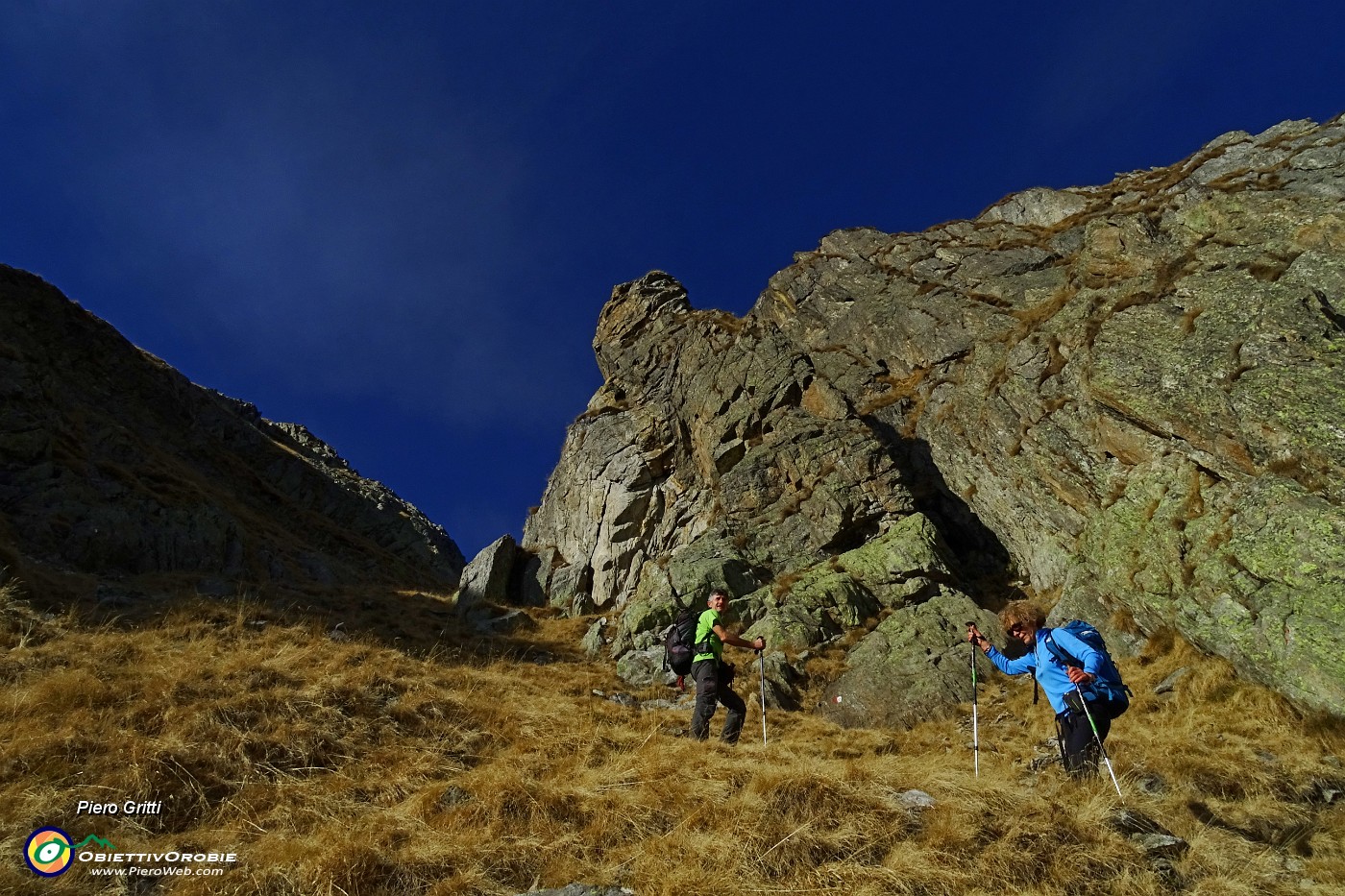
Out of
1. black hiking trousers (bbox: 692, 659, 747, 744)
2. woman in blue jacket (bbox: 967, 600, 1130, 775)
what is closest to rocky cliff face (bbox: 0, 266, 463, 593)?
black hiking trousers (bbox: 692, 659, 747, 744)

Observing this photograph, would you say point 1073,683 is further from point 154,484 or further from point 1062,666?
point 154,484

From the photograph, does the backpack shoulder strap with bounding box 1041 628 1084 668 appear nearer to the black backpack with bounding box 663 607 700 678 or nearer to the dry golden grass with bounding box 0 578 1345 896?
the dry golden grass with bounding box 0 578 1345 896

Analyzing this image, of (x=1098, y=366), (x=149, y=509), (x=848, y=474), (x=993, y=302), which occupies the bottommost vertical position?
(x=149, y=509)

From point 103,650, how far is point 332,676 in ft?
14.9

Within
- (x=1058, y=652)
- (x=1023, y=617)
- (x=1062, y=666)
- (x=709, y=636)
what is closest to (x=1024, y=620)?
(x=1023, y=617)

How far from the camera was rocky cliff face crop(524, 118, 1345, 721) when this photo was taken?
45.8 feet

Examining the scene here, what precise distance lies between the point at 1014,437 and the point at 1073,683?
59.1 feet

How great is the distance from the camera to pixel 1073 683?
757 centimetres

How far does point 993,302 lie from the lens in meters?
31.9

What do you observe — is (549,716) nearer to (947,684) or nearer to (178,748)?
(178,748)

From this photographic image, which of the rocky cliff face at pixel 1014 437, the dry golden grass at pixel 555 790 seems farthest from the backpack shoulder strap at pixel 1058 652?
the rocky cliff face at pixel 1014 437

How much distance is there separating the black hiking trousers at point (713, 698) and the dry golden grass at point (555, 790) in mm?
833

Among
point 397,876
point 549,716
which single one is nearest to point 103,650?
point 549,716

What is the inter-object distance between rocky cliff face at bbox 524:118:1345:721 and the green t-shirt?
692cm
